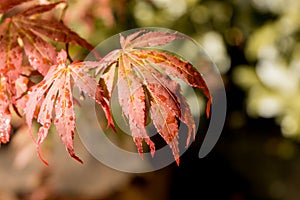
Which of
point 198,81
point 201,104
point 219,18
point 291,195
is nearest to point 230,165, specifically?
point 291,195

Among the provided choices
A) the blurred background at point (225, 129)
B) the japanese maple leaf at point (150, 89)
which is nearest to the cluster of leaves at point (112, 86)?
the japanese maple leaf at point (150, 89)

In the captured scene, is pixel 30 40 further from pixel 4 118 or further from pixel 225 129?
pixel 225 129

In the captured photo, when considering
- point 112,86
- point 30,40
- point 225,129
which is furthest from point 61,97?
point 225,129

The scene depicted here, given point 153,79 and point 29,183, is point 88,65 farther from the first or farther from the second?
point 29,183

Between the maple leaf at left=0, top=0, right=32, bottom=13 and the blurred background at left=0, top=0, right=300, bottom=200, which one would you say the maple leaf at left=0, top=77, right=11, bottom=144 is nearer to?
the maple leaf at left=0, top=0, right=32, bottom=13

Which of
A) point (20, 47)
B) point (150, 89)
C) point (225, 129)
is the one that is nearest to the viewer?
point (150, 89)

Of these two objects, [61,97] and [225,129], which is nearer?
[61,97]

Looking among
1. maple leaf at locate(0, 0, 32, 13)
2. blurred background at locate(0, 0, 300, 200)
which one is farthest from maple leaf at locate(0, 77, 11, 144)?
blurred background at locate(0, 0, 300, 200)
